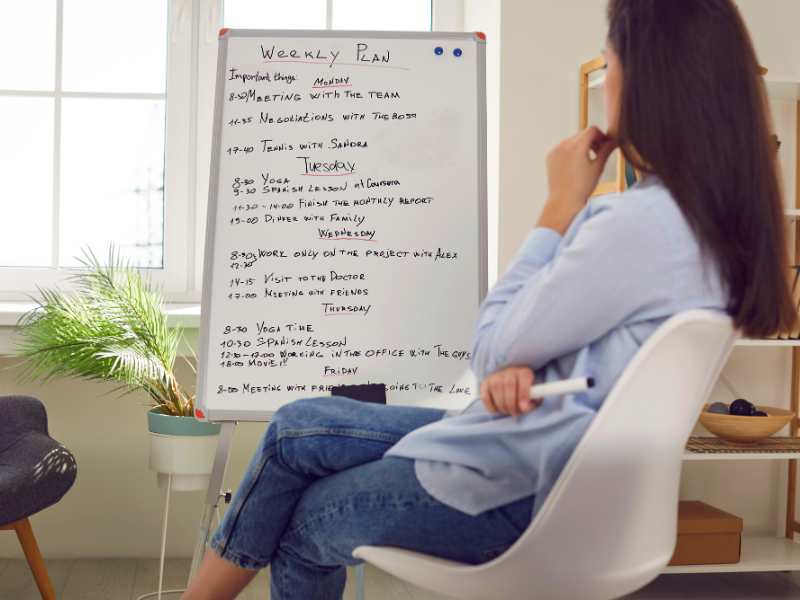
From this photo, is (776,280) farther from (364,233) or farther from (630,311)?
(364,233)

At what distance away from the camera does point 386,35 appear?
215cm

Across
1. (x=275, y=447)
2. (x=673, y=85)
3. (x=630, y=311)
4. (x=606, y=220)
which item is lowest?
(x=275, y=447)

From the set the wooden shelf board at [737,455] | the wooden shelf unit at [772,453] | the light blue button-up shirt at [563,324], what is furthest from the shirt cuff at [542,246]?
the wooden shelf board at [737,455]

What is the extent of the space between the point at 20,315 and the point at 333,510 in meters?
1.78

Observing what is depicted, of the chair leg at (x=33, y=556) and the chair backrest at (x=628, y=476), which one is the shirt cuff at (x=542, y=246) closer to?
the chair backrest at (x=628, y=476)

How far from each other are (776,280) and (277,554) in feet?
2.60

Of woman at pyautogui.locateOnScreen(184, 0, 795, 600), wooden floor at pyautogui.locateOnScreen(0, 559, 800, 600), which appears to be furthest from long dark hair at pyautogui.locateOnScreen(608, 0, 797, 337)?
wooden floor at pyautogui.locateOnScreen(0, 559, 800, 600)

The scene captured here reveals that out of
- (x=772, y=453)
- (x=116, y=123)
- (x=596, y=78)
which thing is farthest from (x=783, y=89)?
(x=116, y=123)

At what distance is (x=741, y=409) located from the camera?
2.62 m

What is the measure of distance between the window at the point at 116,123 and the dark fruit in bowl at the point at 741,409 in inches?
59.2

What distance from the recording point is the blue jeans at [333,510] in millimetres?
1272

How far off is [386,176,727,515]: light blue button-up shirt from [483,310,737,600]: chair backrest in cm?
4

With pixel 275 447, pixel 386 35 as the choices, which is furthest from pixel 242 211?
pixel 275 447

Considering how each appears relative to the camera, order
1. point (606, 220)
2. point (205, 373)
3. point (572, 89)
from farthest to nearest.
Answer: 1. point (572, 89)
2. point (205, 373)
3. point (606, 220)
